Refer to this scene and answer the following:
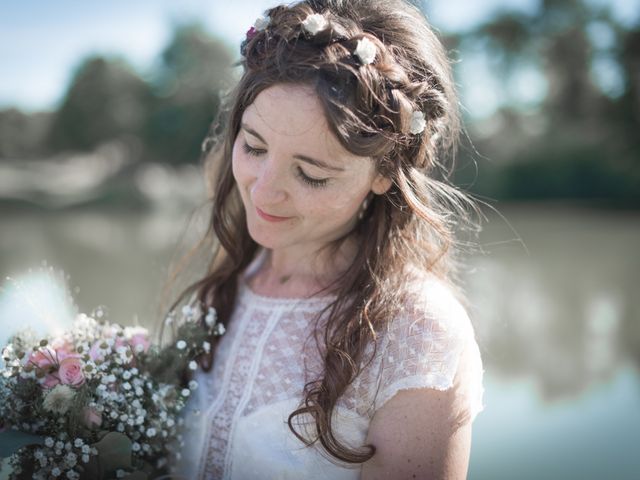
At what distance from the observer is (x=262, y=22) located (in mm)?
1741

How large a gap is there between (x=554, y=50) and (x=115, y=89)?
1746 centimetres

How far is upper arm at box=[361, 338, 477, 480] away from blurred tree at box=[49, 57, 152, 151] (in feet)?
75.2

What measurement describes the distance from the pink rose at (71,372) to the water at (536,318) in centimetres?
42

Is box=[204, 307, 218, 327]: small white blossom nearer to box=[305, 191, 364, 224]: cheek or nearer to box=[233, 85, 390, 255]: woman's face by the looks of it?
box=[233, 85, 390, 255]: woman's face

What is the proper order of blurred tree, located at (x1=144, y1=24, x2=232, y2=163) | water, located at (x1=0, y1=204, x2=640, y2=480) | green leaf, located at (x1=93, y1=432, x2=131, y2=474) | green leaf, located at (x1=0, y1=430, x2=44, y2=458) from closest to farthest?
1. green leaf, located at (x1=0, y1=430, x2=44, y2=458)
2. green leaf, located at (x1=93, y1=432, x2=131, y2=474)
3. water, located at (x1=0, y1=204, x2=640, y2=480)
4. blurred tree, located at (x1=144, y1=24, x2=232, y2=163)

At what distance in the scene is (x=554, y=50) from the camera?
2394 cm

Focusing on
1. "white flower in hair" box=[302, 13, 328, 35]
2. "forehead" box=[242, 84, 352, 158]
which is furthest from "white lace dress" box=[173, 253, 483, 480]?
"white flower in hair" box=[302, 13, 328, 35]

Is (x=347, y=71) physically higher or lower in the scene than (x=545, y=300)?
lower

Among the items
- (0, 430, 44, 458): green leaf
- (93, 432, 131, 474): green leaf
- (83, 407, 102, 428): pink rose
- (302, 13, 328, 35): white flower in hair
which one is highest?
(302, 13, 328, 35): white flower in hair

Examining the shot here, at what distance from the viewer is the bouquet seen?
1513 mm

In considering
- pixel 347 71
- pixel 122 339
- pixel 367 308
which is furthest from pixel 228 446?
pixel 347 71

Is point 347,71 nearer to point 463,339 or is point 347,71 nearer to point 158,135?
point 463,339

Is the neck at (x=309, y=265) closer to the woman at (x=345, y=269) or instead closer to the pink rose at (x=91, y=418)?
the woman at (x=345, y=269)

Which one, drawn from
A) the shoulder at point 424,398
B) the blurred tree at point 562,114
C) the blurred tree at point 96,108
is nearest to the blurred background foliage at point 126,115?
the blurred tree at point 96,108
